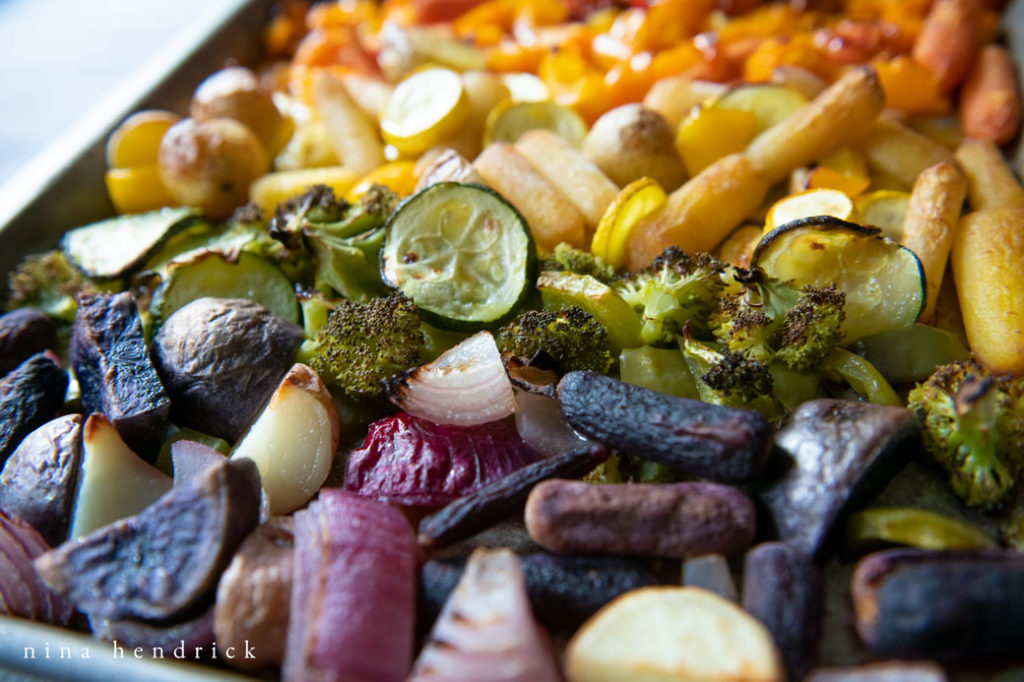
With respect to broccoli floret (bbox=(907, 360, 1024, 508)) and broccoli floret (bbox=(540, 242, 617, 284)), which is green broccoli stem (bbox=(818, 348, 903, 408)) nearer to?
broccoli floret (bbox=(907, 360, 1024, 508))

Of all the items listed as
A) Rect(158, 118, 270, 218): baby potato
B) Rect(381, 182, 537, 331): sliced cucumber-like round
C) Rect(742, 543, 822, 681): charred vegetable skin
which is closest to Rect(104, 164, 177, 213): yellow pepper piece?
Rect(158, 118, 270, 218): baby potato

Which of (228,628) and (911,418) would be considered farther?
(911,418)

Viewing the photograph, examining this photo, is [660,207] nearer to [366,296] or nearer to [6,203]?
[366,296]

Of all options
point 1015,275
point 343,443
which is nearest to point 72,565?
point 343,443

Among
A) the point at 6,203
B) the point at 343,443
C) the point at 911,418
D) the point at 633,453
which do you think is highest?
the point at 6,203

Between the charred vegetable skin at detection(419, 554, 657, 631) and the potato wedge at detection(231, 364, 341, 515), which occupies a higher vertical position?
the potato wedge at detection(231, 364, 341, 515)

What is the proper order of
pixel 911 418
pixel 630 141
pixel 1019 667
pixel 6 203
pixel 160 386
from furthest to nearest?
1. pixel 6 203
2. pixel 630 141
3. pixel 160 386
4. pixel 911 418
5. pixel 1019 667

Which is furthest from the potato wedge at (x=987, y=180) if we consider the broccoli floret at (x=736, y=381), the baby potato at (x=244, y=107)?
the baby potato at (x=244, y=107)
